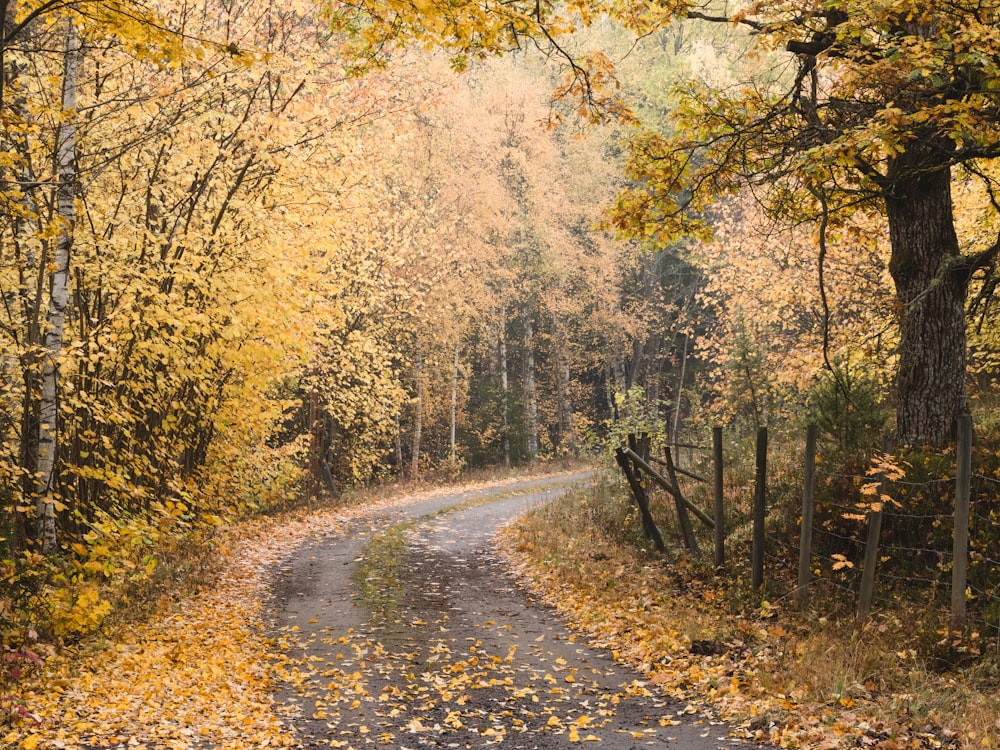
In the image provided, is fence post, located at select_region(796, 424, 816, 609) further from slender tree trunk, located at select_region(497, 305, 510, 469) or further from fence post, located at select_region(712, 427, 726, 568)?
slender tree trunk, located at select_region(497, 305, 510, 469)

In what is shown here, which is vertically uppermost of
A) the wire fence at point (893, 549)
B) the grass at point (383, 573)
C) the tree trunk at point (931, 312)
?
the tree trunk at point (931, 312)

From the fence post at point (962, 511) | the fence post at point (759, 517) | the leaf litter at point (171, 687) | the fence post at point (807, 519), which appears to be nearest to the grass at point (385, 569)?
the leaf litter at point (171, 687)

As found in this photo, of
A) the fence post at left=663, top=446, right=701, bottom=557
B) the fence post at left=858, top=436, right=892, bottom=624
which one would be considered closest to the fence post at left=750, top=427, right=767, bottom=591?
the fence post at left=858, top=436, right=892, bottom=624

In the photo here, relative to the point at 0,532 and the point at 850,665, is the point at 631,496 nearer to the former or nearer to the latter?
the point at 850,665

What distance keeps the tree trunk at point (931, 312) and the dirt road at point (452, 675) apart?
473cm

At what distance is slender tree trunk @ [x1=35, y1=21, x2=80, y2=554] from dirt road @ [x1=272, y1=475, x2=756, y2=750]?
2.87 metres

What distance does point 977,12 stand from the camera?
23.8 ft

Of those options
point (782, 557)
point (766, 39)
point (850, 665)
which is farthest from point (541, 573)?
point (766, 39)

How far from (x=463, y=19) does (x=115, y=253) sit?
5.99m

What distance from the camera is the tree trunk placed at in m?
9.43

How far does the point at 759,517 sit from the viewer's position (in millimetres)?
9289

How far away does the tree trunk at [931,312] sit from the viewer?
9.43 m

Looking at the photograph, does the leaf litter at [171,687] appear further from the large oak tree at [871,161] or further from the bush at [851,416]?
the bush at [851,416]

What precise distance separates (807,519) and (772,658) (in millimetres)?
1720
